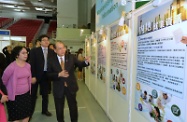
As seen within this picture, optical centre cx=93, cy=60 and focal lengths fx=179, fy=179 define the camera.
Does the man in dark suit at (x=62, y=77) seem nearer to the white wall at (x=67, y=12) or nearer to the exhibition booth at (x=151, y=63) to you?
the exhibition booth at (x=151, y=63)

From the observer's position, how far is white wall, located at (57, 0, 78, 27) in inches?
495

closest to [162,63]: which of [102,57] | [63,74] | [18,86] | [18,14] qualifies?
[63,74]

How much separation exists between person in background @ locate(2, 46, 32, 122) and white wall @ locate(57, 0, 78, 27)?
10.5m

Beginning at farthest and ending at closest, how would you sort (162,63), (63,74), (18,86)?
(63,74), (18,86), (162,63)

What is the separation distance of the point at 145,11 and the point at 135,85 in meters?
0.92

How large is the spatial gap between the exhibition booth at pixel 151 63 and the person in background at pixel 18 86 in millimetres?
1402

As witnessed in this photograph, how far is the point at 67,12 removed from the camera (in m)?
12.6

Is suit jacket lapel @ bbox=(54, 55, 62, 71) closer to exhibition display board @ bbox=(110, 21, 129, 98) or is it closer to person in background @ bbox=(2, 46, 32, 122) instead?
person in background @ bbox=(2, 46, 32, 122)

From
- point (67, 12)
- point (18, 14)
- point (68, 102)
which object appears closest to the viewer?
point (68, 102)

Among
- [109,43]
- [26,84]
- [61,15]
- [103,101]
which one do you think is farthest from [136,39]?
[61,15]

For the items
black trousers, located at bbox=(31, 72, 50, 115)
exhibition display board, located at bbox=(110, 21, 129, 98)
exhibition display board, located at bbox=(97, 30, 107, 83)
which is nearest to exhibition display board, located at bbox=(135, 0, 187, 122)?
exhibition display board, located at bbox=(110, 21, 129, 98)

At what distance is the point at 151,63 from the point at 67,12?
11555mm

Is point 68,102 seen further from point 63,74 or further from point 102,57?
point 102,57

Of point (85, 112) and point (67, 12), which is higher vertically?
point (67, 12)
